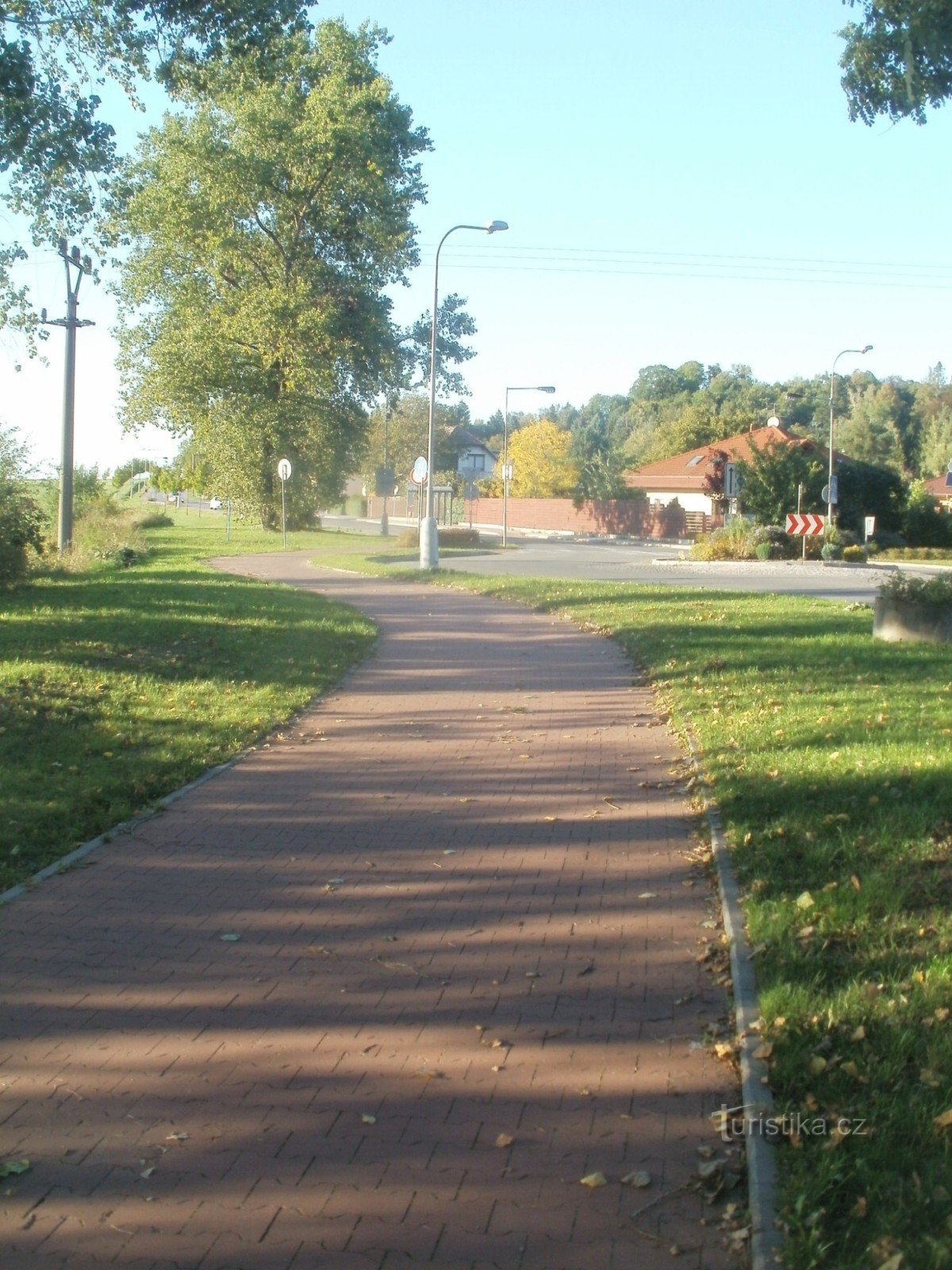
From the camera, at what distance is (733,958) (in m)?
5.40

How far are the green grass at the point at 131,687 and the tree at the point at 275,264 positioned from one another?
2470 cm

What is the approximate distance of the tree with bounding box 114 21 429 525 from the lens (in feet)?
141

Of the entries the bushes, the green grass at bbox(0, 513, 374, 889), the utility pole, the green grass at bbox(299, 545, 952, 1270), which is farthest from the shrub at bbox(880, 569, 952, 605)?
the bushes

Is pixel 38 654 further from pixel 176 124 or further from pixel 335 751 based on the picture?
pixel 176 124

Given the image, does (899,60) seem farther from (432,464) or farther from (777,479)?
(777,479)

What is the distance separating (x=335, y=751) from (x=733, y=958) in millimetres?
5134

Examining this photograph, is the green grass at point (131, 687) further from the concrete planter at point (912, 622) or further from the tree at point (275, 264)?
the tree at point (275, 264)

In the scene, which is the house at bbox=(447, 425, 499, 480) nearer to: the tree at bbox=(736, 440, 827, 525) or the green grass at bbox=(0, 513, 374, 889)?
the tree at bbox=(736, 440, 827, 525)

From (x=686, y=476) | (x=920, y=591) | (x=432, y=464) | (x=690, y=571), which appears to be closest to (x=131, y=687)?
(x=920, y=591)

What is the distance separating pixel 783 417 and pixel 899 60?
→ 83739 mm

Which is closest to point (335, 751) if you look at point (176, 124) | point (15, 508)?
point (15, 508)

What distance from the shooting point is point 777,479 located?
46.3 metres

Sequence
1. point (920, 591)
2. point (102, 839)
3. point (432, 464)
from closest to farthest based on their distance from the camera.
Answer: point (102, 839), point (920, 591), point (432, 464)

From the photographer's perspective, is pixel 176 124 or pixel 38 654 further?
pixel 176 124
